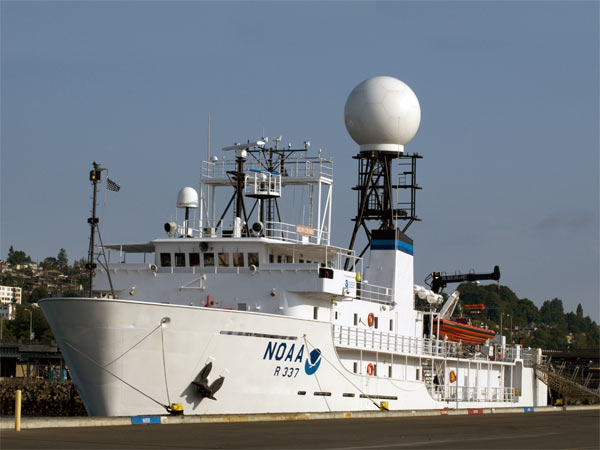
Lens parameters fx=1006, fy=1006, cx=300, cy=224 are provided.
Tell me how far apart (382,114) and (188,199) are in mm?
9866

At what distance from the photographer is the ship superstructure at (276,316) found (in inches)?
1144

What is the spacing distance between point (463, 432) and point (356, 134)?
20.4m

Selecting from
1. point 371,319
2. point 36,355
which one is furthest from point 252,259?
point 36,355

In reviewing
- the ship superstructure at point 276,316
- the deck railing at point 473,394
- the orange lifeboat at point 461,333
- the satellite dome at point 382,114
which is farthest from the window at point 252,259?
the satellite dome at point 382,114

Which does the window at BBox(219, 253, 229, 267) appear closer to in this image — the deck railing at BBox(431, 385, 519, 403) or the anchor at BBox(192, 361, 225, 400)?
the anchor at BBox(192, 361, 225, 400)

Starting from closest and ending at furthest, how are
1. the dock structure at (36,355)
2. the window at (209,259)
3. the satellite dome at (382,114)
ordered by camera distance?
the window at (209,259)
the satellite dome at (382,114)
the dock structure at (36,355)

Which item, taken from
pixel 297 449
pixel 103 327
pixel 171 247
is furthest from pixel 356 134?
pixel 297 449

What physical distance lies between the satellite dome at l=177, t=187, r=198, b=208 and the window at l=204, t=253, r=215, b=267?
18.6ft

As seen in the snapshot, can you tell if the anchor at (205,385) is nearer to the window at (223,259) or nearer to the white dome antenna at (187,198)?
the window at (223,259)

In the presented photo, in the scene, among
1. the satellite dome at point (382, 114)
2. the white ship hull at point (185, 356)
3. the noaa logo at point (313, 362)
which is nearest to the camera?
the white ship hull at point (185, 356)

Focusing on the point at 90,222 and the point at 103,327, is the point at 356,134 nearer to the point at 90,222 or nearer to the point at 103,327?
the point at 90,222

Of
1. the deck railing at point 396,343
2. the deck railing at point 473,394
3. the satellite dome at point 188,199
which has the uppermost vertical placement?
the satellite dome at point 188,199

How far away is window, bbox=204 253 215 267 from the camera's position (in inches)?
1395

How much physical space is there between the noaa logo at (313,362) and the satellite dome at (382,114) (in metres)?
14.5
